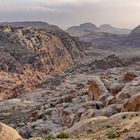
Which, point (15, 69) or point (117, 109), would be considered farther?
point (15, 69)

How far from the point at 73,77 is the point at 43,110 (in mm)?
65303

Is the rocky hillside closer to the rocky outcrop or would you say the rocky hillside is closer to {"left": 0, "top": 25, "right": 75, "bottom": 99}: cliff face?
the rocky outcrop

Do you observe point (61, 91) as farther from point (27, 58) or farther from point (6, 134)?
point (6, 134)

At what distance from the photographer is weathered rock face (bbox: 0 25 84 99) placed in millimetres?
115625

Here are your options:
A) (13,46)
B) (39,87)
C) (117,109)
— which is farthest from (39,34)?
(117,109)

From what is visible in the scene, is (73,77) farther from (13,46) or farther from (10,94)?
(13,46)

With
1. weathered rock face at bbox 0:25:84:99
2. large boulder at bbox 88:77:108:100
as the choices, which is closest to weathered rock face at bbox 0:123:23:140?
large boulder at bbox 88:77:108:100

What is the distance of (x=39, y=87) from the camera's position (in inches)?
4341

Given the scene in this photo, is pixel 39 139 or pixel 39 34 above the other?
pixel 39 139

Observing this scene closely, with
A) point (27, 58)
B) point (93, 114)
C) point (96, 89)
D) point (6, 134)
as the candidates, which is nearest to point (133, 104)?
point (93, 114)

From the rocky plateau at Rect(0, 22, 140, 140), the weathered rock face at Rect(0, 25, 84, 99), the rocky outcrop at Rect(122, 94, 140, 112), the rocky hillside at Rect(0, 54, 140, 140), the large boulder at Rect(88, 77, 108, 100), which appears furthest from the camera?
the weathered rock face at Rect(0, 25, 84, 99)

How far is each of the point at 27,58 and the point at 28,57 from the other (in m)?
0.66

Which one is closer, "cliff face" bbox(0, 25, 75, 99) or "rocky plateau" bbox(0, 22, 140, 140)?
"rocky plateau" bbox(0, 22, 140, 140)

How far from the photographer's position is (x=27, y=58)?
446ft
